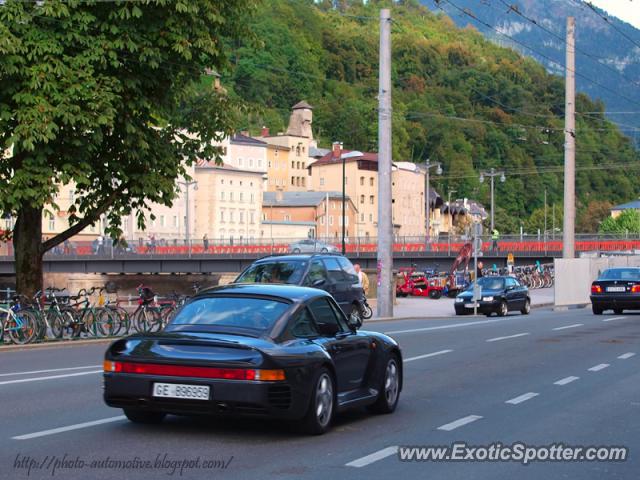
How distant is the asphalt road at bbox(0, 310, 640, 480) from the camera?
9.44 m

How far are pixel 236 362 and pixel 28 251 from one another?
18104mm

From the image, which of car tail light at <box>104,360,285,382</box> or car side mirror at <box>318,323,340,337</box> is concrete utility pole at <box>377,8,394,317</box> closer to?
car side mirror at <box>318,323,340,337</box>

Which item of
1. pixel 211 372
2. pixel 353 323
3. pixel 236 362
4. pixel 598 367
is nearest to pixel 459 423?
pixel 353 323

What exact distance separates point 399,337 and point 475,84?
172270 mm

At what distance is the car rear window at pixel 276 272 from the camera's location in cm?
2716

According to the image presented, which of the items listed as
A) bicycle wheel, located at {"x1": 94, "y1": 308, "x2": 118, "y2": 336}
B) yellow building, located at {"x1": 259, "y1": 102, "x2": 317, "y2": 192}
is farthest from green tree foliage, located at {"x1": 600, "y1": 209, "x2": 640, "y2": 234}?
bicycle wheel, located at {"x1": 94, "y1": 308, "x2": 118, "y2": 336}

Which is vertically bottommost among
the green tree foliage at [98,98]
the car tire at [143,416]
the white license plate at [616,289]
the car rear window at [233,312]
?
the car tire at [143,416]

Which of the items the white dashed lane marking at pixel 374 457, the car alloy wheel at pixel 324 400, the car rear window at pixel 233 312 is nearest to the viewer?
the white dashed lane marking at pixel 374 457

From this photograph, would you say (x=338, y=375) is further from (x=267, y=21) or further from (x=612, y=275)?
(x=267, y=21)

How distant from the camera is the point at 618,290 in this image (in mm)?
40031

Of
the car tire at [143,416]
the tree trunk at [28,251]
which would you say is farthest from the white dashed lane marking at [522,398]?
the tree trunk at [28,251]

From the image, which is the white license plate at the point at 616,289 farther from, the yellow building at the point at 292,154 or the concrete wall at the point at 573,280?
the yellow building at the point at 292,154

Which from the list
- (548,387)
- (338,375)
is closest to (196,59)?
(548,387)

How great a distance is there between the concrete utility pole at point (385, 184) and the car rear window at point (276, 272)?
38.5 feet
